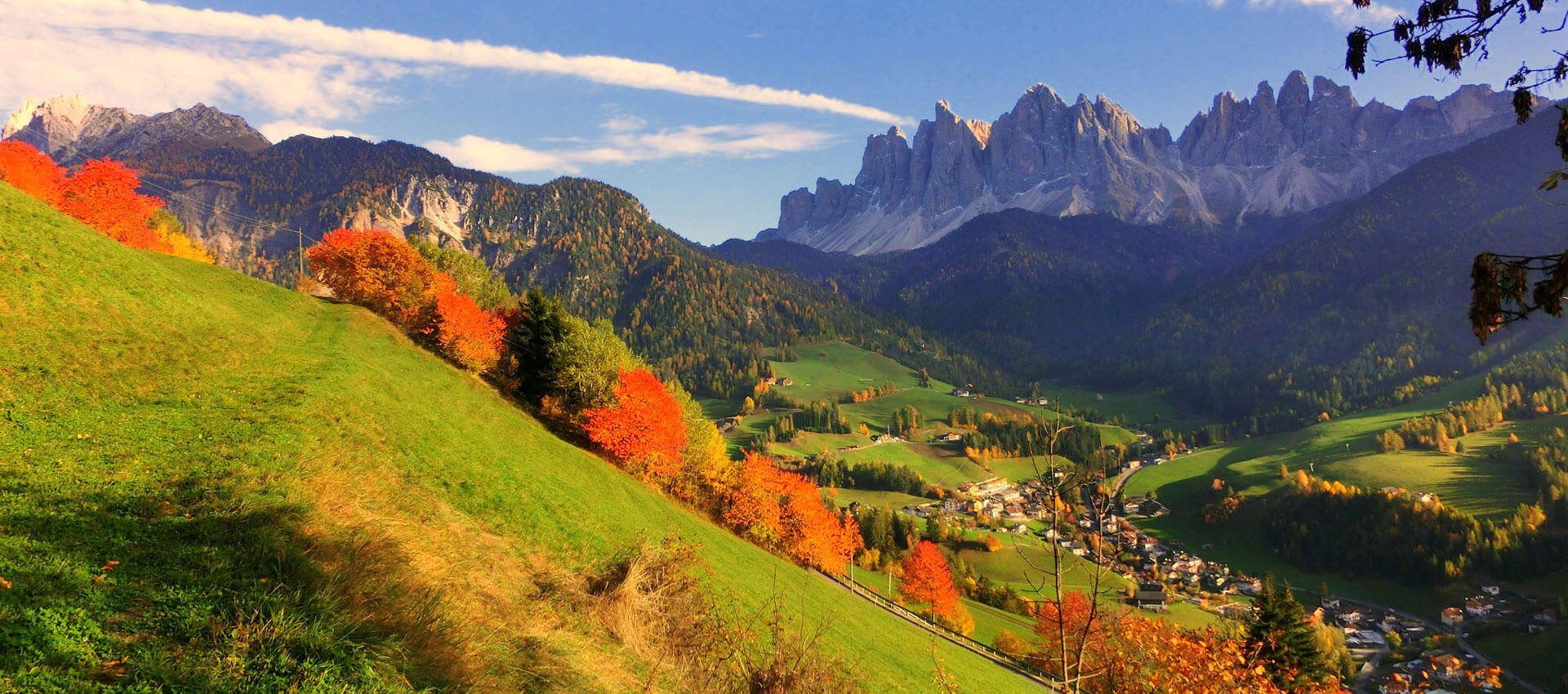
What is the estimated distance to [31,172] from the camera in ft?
Answer: 172

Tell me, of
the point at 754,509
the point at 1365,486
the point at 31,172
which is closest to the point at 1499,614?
the point at 1365,486

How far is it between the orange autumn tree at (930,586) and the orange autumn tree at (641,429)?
35.5 metres

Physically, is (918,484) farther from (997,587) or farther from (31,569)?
(31,569)

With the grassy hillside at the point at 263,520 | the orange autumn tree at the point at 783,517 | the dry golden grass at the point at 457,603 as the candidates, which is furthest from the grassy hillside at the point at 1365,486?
the dry golden grass at the point at 457,603

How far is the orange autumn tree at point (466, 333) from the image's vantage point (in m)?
53.5

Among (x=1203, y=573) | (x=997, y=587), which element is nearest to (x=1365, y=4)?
(x=997, y=587)

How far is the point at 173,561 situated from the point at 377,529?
3060 mm

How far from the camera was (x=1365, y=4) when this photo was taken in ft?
29.4

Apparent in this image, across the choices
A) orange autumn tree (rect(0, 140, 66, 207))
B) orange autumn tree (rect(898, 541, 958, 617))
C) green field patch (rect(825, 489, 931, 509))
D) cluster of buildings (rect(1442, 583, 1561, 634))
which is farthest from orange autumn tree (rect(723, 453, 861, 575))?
cluster of buildings (rect(1442, 583, 1561, 634))

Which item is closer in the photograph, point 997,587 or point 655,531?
point 655,531

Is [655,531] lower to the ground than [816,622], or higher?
higher

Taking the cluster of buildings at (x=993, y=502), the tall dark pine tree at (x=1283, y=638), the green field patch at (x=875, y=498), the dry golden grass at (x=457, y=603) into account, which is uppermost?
the dry golden grass at (x=457, y=603)

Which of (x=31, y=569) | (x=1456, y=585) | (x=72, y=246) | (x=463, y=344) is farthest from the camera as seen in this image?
(x=1456, y=585)

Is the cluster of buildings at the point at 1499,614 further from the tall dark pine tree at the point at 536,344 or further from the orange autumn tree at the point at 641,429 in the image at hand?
the tall dark pine tree at the point at 536,344
